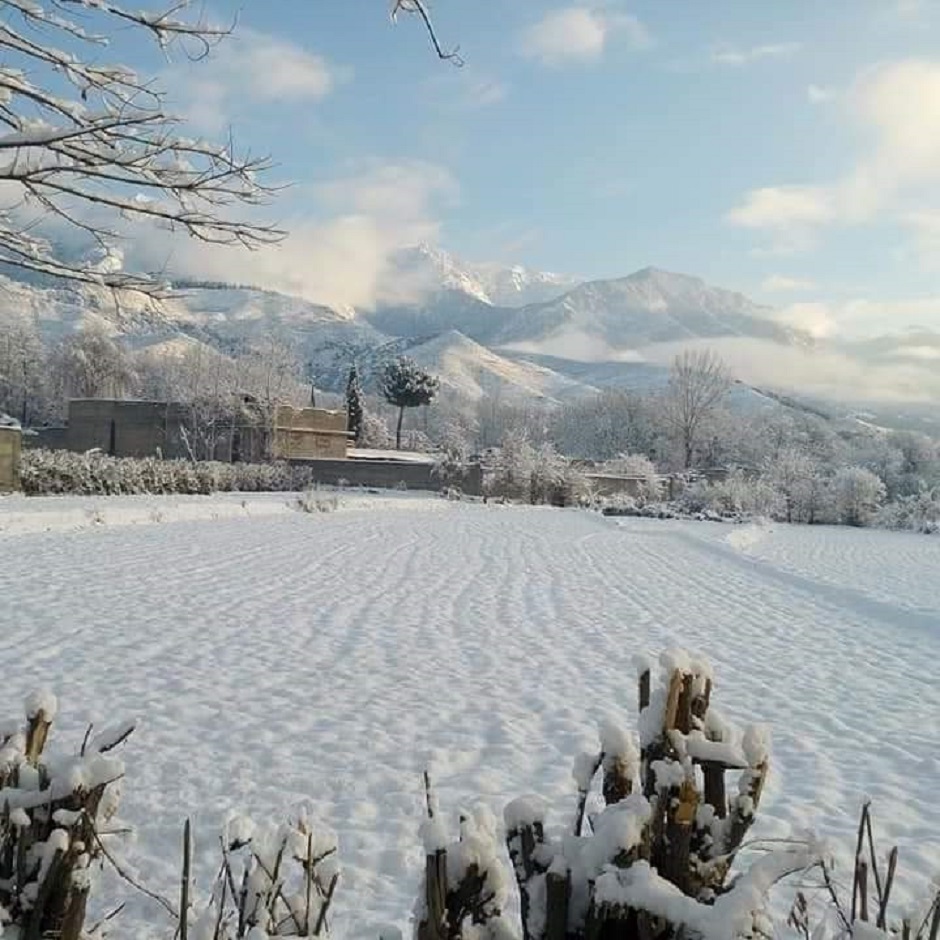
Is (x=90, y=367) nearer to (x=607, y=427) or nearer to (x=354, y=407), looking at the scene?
(x=354, y=407)

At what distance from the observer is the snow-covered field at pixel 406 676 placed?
3.90 meters

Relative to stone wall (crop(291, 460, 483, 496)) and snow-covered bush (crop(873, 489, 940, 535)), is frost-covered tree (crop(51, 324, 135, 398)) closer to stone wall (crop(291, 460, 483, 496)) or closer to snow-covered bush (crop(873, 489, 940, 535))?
stone wall (crop(291, 460, 483, 496))

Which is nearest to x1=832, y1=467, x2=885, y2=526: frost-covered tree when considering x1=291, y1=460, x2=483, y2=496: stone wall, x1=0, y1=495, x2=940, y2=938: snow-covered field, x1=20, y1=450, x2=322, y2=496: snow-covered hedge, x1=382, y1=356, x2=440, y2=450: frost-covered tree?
x1=291, y1=460, x2=483, y2=496: stone wall

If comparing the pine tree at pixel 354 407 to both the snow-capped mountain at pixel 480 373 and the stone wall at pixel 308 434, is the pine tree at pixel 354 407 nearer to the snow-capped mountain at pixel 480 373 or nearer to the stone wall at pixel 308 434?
the stone wall at pixel 308 434

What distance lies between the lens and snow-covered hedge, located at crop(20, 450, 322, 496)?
24531mm

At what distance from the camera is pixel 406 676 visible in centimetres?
638

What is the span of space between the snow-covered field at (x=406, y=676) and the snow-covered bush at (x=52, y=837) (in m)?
1.51

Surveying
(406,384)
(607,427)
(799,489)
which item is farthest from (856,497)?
(607,427)

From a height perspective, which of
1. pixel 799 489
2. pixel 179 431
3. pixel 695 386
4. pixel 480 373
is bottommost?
pixel 799 489

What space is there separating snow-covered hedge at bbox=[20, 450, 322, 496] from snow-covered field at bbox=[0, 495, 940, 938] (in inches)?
386

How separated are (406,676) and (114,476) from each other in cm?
2284

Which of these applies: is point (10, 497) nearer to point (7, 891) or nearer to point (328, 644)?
point (328, 644)

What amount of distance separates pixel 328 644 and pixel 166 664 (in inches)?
58.2

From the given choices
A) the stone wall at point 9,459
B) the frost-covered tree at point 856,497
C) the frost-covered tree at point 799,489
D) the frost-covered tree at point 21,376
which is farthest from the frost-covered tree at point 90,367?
the frost-covered tree at point 856,497
